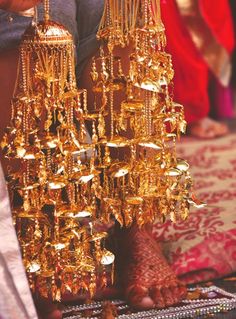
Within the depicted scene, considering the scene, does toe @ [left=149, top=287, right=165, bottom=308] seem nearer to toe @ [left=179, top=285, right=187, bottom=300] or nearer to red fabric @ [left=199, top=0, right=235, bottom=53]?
toe @ [left=179, top=285, right=187, bottom=300]

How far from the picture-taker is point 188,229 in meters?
2.28

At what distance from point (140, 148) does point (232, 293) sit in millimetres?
464

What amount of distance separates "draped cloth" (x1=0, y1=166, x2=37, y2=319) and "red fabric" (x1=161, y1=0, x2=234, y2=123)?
257 cm

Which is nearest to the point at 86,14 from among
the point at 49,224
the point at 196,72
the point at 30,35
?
the point at 30,35

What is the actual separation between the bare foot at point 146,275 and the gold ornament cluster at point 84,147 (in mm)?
208

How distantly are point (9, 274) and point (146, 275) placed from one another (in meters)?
0.57

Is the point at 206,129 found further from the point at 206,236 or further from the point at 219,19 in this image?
the point at 206,236

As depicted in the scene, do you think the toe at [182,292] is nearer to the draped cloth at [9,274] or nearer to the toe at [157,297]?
the toe at [157,297]

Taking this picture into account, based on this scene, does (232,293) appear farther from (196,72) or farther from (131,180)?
(196,72)

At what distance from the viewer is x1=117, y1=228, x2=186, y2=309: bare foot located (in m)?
1.83

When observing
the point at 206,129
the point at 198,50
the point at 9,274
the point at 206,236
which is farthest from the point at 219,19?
the point at 9,274

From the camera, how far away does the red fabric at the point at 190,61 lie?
3.92 metres

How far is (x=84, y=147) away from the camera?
156 centimetres

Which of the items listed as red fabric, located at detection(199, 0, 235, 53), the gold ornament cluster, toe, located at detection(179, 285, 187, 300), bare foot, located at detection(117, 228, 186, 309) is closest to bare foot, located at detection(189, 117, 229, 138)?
red fabric, located at detection(199, 0, 235, 53)
